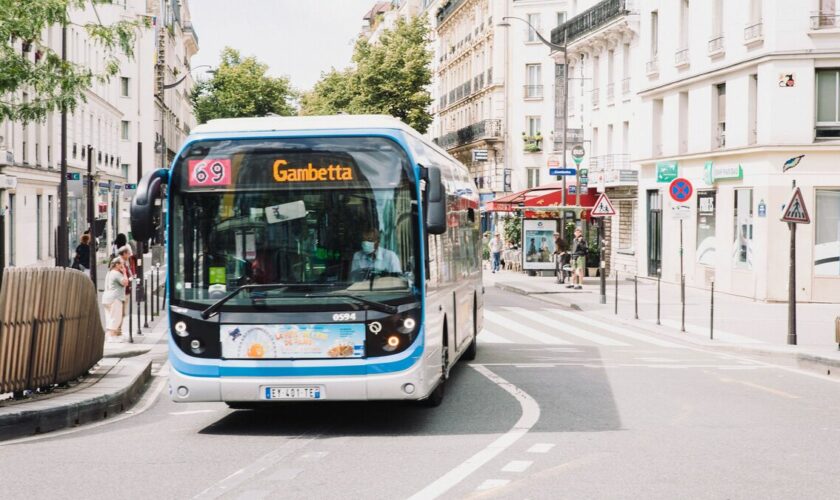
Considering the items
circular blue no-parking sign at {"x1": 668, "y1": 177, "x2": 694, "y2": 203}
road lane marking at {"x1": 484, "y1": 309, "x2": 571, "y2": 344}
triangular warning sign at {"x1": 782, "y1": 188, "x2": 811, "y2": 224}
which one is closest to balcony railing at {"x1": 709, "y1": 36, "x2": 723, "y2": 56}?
circular blue no-parking sign at {"x1": 668, "y1": 177, "x2": 694, "y2": 203}

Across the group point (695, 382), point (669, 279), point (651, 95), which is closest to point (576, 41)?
point (651, 95)

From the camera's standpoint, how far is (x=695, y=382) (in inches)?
591

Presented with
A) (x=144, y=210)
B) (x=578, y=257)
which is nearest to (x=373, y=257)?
(x=144, y=210)

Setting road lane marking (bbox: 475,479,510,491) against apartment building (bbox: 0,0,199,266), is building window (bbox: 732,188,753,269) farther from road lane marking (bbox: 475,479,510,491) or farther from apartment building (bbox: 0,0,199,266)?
road lane marking (bbox: 475,479,510,491)

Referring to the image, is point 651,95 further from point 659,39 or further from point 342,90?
point 342,90

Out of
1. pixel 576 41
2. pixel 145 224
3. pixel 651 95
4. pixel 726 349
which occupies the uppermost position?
pixel 576 41

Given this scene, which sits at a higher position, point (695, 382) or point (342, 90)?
point (342, 90)

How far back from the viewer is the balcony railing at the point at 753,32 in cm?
3244

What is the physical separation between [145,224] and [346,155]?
1862 millimetres

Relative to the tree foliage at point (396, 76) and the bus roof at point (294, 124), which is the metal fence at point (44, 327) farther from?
the tree foliage at point (396, 76)

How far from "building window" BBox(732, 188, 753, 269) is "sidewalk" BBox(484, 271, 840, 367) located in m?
1.09

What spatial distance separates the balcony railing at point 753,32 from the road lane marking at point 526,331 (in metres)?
11.1

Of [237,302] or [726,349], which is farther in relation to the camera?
[726,349]

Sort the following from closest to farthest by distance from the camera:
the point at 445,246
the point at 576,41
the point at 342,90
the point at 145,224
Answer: the point at 145,224 → the point at 445,246 → the point at 576,41 → the point at 342,90
